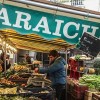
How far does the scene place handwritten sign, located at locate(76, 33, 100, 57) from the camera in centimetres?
540

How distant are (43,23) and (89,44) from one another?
950mm

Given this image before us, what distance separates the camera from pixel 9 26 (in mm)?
5199

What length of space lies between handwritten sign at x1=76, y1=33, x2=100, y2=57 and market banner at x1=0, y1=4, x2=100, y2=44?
0.56 feet

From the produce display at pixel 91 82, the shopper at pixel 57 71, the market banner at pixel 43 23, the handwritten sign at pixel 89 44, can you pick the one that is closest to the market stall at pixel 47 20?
the market banner at pixel 43 23

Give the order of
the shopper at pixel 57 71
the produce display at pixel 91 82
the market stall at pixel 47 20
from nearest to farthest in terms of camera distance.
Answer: the market stall at pixel 47 20
the produce display at pixel 91 82
the shopper at pixel 57 71

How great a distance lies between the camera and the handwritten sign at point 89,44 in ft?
17.7

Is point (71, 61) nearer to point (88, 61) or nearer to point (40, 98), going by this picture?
point (88, 61)

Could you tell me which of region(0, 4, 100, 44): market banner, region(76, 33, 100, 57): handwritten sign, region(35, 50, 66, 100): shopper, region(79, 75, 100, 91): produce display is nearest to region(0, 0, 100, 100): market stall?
region(0, 4, 100, 44): market banner

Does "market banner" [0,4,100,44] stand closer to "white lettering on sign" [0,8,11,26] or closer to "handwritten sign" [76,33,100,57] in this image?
"white lettering on sign" [0,8,11,26]

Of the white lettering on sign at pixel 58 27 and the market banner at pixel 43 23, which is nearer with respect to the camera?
the market banner at pixel 43 23

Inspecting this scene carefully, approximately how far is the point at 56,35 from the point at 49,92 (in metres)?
2.36

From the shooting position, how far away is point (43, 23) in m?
5.25

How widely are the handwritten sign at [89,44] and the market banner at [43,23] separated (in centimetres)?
17

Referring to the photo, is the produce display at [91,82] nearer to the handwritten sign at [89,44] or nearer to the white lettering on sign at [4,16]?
the handwritten sign at [89,44]
